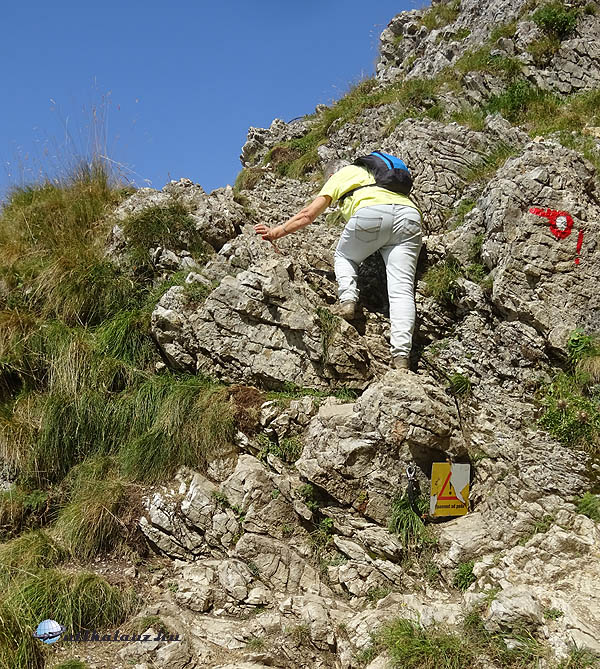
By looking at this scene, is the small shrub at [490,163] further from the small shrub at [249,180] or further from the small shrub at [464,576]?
the small shrub at [464,576]

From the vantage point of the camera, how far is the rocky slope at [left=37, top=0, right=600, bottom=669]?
166 inches

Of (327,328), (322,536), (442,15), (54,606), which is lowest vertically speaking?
(54,606)

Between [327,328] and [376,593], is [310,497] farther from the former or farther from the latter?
[327,328]

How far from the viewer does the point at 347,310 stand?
19.8ft

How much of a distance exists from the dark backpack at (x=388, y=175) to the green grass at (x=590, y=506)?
3.56 m

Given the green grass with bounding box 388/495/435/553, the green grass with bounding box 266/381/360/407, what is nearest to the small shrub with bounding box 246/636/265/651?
the green grass with bounding box 388/495/435/553

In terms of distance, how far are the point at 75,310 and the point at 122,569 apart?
3314 mm

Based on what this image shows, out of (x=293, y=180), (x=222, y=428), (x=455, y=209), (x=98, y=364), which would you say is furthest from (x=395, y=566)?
(x=293, y=180)

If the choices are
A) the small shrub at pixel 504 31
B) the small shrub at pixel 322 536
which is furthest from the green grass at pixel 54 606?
the small shrub at pixel 504 31

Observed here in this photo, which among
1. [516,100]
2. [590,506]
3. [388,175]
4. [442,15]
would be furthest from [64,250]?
[442,15]

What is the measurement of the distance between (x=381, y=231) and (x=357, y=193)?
1.80ft

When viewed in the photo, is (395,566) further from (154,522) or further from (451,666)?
(154,522)

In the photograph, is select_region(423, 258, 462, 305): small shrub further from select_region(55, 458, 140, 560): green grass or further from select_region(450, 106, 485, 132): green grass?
select_region(55, 458, 140, 560): green grass

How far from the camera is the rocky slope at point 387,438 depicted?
13.8ft
